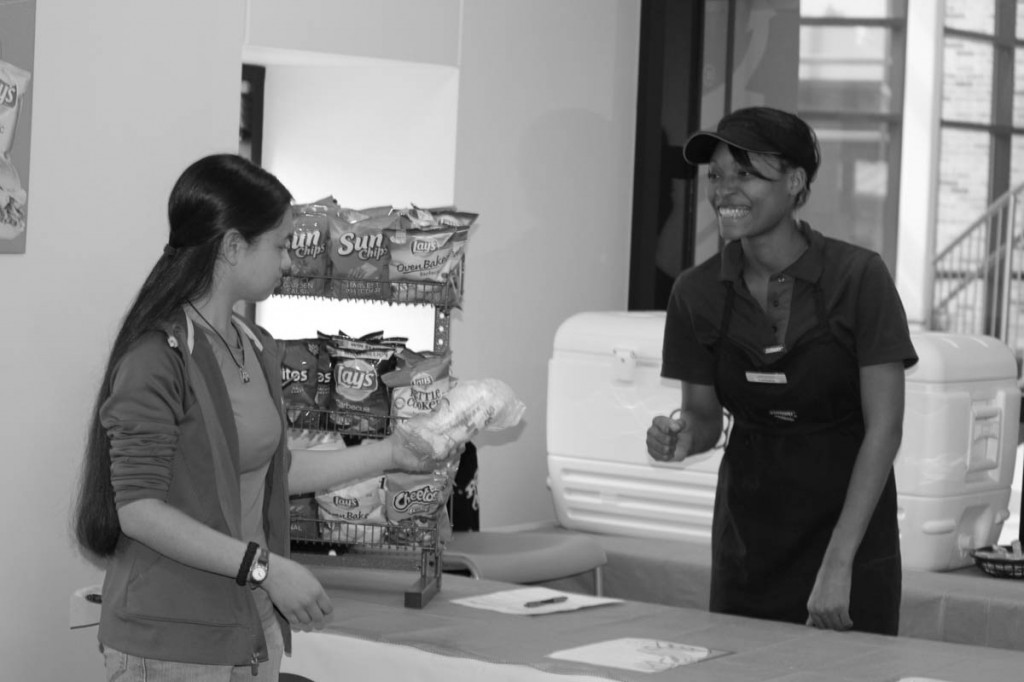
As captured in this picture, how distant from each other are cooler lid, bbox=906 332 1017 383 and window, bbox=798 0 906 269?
1115 millimetres

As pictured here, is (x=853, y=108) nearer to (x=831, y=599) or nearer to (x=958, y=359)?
(x=958, y=359)

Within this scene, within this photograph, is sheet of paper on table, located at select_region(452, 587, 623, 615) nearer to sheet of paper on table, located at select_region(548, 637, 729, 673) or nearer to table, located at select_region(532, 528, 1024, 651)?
sheet of paper on table, located at select_region(548, 637, 729, 673)

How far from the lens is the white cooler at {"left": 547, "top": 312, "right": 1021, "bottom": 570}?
3564 mm

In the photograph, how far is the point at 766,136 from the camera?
2.53m

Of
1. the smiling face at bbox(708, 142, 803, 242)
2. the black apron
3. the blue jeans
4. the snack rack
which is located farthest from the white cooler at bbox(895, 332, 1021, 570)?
the blue jeans

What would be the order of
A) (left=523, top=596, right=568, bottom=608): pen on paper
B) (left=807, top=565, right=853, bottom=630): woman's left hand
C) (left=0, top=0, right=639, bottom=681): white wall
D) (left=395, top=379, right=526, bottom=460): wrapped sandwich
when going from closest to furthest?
1. (left=395, top=379, right=526, bottom=460): wrapped sandwich
2. (left=807, top=565, right=853, bottom=630): woman's left hand
3. (left=523, top=596, right=568, bottom=608): pen on paper
4. (left=0, top=0, right=639, bottom=681): white wall

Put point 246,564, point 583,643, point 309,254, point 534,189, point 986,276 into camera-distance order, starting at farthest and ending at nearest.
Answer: point 986,276
point 534,189
point 309,254
point 583,643
point 246,564

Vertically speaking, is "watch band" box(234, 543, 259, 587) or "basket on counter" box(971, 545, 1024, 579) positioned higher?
"watch band" box(234, 543, 259, 587)

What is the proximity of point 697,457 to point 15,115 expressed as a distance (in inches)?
76.5

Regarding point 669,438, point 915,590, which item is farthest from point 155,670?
point 915,590

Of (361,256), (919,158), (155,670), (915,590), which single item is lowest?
(915,590)

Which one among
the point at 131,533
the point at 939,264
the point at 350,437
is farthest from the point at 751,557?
the point at 939,264

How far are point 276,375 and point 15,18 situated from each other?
126cm

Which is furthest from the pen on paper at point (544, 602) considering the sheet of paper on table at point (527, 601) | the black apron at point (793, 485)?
the black apron at point (793, 485)
